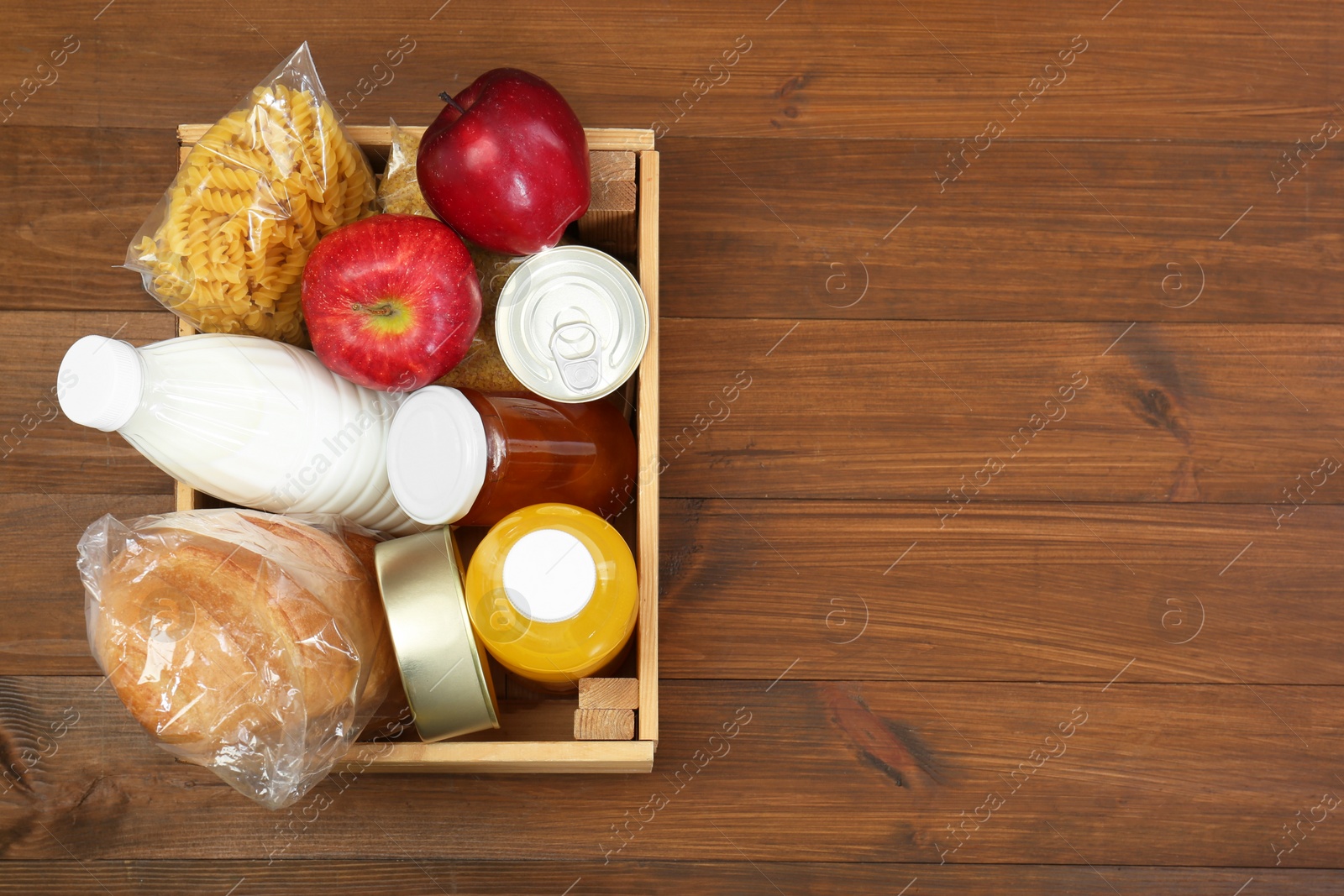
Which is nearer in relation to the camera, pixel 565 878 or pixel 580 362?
pixel 580 362

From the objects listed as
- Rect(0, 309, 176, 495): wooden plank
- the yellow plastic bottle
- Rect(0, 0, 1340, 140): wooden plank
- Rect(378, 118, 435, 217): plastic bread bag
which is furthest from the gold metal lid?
Rect(0, 0, 1340, 140): wooden plank

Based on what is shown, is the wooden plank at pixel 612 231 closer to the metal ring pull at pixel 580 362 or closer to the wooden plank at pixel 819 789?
the metal ring pull at pixel 580 362

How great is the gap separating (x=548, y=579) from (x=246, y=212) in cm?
29

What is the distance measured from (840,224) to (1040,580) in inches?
13.8

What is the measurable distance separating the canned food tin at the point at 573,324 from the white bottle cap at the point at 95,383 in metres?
0.21

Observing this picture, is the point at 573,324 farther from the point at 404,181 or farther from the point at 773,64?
the point at 773,64

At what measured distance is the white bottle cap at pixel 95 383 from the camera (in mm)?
479

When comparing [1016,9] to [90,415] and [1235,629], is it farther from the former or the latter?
[90,415]

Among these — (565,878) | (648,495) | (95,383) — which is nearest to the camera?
(95,383)

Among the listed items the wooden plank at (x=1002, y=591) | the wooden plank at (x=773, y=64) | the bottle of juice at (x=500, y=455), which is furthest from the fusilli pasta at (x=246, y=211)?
the wooden plank at (x=1002, y=591)

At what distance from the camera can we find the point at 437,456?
0.54 meters

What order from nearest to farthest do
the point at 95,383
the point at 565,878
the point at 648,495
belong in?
the point at 95,383 → the point at 648,495 → the point at 565,878

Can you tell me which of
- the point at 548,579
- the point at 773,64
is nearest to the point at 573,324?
the point at 548,579

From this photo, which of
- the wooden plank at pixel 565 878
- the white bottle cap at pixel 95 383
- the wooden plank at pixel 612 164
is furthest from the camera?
the wooden plank at pixel 565 878
